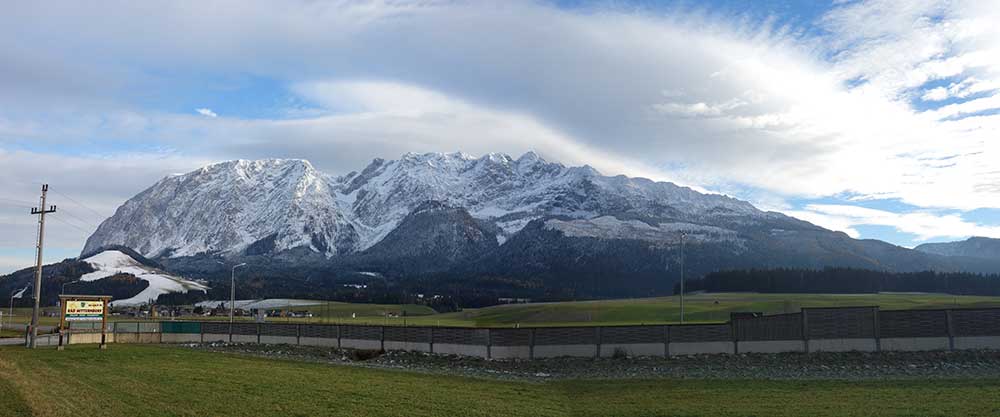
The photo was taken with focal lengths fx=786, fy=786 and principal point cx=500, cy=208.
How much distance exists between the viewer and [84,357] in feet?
134

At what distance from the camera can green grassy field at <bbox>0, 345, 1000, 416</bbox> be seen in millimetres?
22125

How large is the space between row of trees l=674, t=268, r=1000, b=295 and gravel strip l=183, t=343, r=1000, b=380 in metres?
152

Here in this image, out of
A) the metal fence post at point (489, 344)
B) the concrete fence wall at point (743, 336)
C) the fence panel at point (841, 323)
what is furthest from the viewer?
the metal fence post at point (489, 344)

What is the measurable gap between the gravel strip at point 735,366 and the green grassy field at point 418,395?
3.18 m

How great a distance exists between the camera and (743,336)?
43.4 m

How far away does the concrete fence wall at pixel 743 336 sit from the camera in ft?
134

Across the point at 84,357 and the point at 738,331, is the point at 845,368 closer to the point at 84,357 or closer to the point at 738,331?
the point at 738,331

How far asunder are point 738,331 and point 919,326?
911 centimetres

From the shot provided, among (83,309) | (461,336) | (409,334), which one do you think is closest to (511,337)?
(461,336)

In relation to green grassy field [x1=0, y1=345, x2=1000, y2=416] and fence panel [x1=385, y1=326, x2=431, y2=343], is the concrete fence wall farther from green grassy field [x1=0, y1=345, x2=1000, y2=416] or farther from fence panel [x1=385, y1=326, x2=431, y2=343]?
green grassy field [x1=0, y1=345, x2=1000, y2=416]

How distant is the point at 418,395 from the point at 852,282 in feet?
601

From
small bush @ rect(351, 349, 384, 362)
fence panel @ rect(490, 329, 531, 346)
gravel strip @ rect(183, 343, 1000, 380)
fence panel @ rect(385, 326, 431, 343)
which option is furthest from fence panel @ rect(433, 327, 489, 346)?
small bush @ rect(351, 349, 384, 362)

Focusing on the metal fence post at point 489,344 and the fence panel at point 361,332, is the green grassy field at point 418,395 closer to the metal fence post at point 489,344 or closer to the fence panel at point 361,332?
the metal fence post at point 489,344

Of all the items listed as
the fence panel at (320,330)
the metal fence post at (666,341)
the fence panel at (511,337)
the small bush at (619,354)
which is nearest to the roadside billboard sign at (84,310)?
the fence panel at (320,330)
